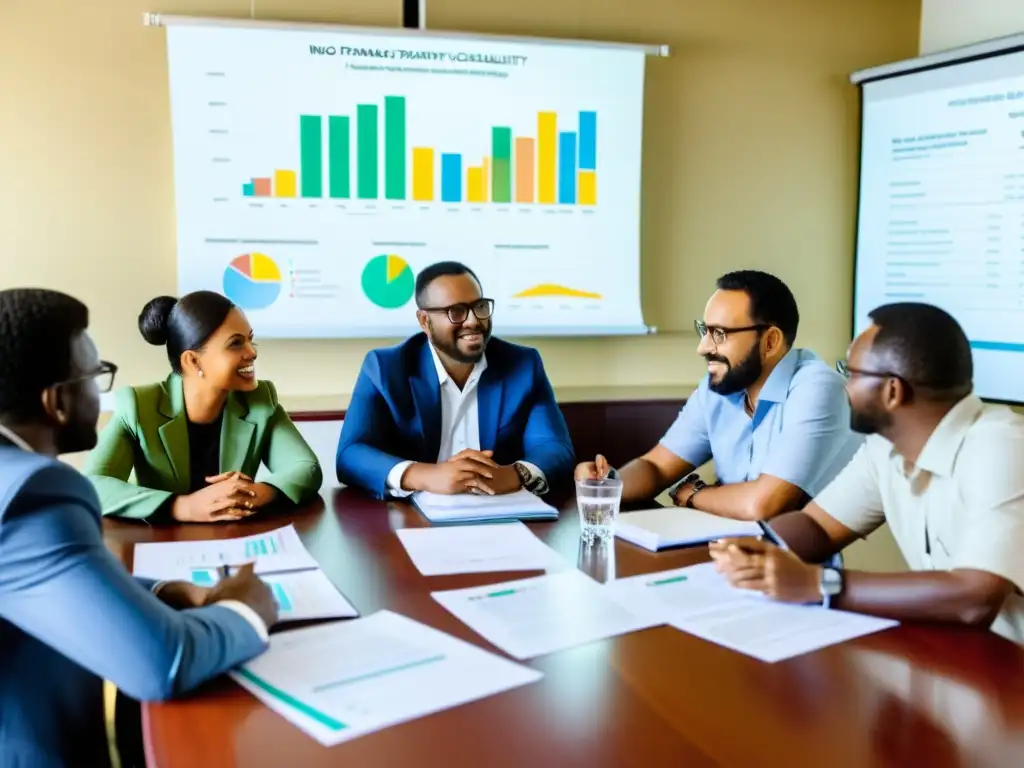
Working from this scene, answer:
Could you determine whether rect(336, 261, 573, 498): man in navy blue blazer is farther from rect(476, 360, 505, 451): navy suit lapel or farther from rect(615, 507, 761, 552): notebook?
rect(615, 507, 761, 552): notebook

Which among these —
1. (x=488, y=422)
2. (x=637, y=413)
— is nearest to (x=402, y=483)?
(x=488, y=422)

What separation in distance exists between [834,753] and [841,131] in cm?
360

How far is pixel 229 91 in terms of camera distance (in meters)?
3.31

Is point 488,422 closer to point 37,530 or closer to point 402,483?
point 402,483

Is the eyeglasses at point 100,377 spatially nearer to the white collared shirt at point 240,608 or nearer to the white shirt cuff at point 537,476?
the white collared shirt at point 240,608

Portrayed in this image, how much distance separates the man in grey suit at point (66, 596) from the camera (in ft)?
3.56

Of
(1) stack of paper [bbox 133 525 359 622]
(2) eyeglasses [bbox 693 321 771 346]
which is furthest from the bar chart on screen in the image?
(1) stack of paper [bbox 133 525 359 622]

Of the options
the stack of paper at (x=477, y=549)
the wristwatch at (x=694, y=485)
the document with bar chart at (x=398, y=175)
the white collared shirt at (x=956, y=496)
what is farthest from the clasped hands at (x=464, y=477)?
the document with bar chart at (x=398, y=175)

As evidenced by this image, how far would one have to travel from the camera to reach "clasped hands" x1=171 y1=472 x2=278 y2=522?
1.96 m

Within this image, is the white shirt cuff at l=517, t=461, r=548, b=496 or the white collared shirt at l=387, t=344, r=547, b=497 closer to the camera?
the white shirt cuff at l=517, t=461, r=548, b=496

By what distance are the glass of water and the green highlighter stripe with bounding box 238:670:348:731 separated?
80cm

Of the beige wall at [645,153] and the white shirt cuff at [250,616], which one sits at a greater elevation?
the beige wall at [645,153]

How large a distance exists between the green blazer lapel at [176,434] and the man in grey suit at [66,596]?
0.75 m

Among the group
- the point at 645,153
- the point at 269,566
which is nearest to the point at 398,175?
the point at 645,153
